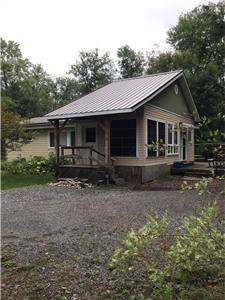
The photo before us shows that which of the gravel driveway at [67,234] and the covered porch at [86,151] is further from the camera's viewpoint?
the covered porch at [86,151]

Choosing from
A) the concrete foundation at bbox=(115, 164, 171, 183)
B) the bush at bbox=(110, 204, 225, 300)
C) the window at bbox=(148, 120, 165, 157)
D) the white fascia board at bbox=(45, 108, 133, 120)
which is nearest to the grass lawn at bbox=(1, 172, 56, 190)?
the white fascia board at bbox=(45, 108, 133, 120)

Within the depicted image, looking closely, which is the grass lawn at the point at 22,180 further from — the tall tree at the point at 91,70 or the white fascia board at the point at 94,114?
the tall tree at the point at 91,70

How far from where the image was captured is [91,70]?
130 feet

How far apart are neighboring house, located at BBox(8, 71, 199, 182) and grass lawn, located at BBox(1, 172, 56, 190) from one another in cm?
97

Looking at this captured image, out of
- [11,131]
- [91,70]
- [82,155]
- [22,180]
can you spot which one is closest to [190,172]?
[82,155]

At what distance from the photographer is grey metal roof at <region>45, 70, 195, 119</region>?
11900mm

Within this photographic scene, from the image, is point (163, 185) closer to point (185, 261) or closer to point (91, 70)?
point (185, 261)

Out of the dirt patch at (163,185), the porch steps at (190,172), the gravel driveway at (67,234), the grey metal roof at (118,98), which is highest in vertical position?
the grey metal roof at (118,98)

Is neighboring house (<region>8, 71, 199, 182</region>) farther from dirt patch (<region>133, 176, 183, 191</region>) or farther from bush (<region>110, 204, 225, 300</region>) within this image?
bush (<region>110, 204, 225, 300</region>)

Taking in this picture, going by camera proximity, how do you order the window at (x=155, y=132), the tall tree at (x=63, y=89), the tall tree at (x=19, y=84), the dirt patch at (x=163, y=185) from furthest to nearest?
the tall tree at (x=63, y=89), the tall tree at (x=19, y=84), the window at (x=155, y=132), the dirt patch at (x=163, y=185)

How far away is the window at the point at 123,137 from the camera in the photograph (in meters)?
13.2

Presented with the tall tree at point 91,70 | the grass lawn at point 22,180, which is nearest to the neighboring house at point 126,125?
the grass lawn at point 22,180

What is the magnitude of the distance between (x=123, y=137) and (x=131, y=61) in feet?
86.1

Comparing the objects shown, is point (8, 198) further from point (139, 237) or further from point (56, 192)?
point (139, 237)
